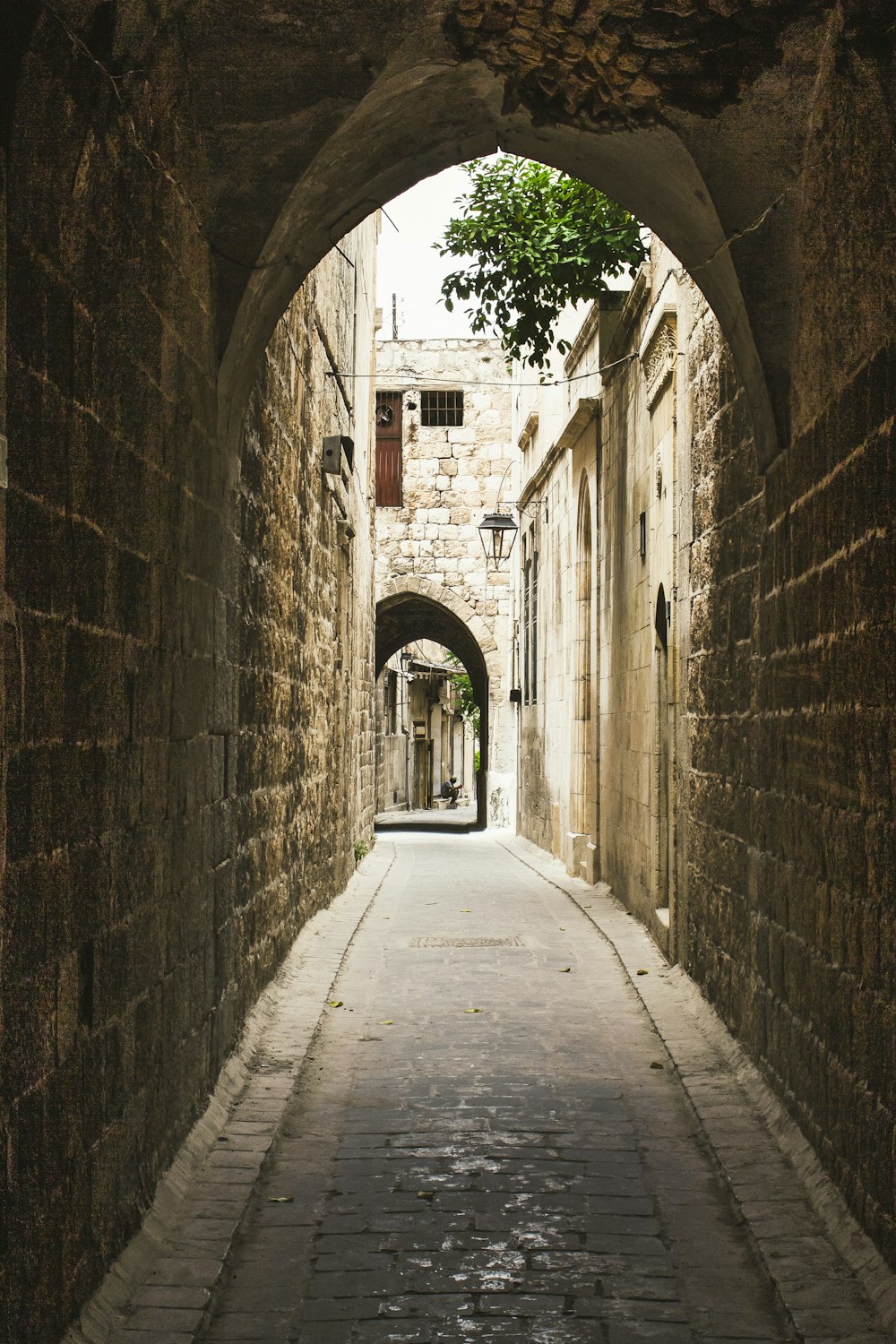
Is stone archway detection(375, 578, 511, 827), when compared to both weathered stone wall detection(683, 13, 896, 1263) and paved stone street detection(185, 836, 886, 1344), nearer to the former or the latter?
paved stone street detection(185, 836, 886, 1344)

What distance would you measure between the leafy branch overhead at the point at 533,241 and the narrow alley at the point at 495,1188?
5.22 metres

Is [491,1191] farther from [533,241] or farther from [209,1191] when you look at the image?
[533,241]

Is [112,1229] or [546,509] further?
[546,509]

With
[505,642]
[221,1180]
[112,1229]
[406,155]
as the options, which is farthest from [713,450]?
[505,642]

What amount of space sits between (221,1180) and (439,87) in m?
3.81

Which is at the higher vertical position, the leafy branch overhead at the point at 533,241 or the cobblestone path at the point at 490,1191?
the leafy branch overhead at the point at 533,241

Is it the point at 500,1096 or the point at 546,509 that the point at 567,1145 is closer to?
the point at 500,1096

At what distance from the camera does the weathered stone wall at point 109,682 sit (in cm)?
261

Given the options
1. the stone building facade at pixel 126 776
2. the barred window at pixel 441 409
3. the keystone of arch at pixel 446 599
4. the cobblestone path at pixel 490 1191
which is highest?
the barred window at pixel 441 409

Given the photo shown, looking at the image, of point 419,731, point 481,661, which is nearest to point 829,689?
point 481,661

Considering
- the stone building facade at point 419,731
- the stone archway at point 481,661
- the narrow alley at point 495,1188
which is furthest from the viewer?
the stone building facade at point 419,731

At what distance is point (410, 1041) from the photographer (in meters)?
6.07

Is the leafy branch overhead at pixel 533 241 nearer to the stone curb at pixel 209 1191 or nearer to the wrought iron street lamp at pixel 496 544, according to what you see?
the stone curb at pixel 209 1191

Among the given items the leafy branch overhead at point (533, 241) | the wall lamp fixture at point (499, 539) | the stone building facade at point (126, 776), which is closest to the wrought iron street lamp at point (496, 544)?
the wall lamp fixture at point (499, 539)
